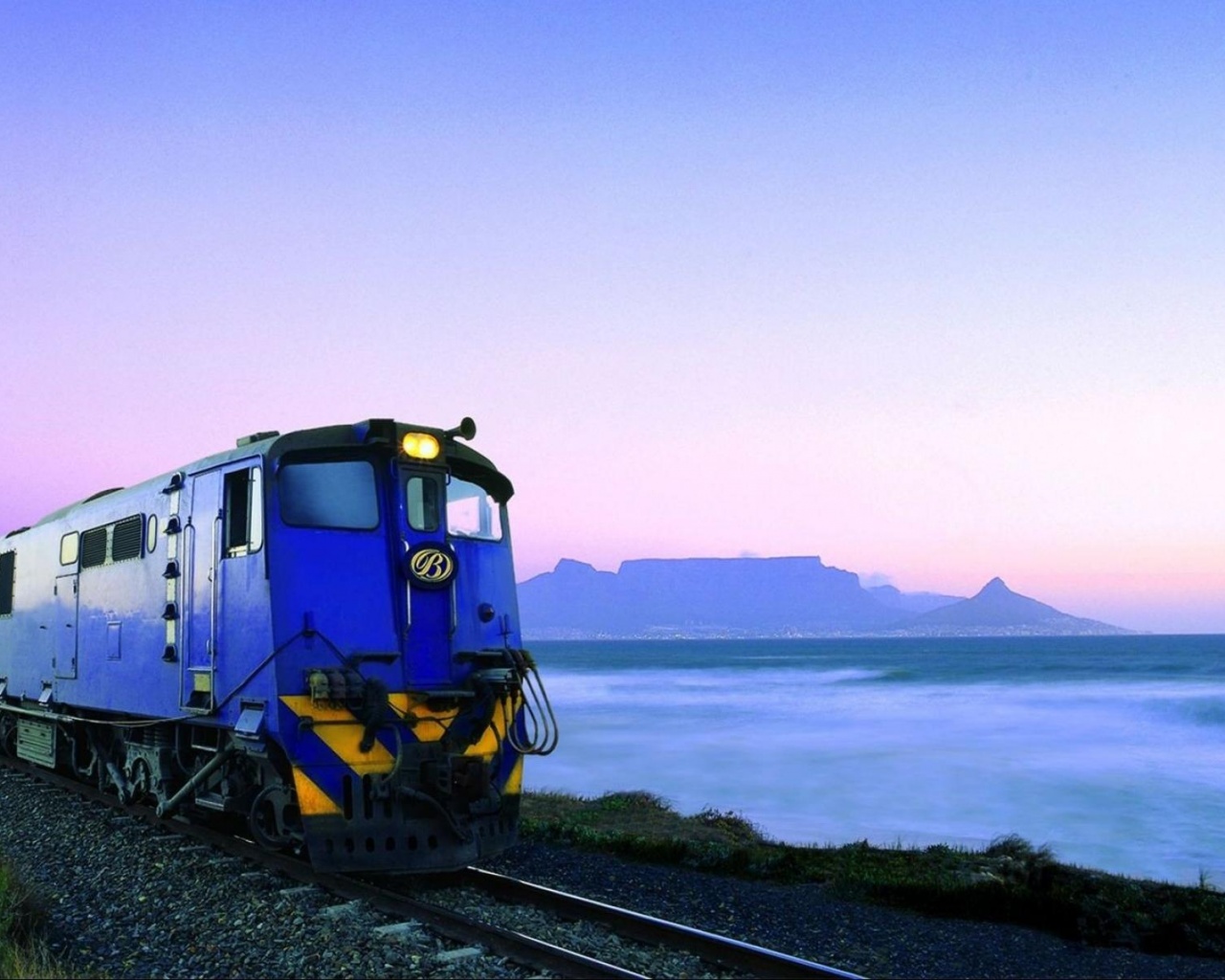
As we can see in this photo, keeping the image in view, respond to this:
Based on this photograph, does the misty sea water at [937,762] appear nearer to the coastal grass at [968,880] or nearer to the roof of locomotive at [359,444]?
the coastal grass at [968,880]

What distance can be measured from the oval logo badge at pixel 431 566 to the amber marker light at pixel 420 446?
2.44ft

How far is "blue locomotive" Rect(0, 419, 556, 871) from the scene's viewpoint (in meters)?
8.03

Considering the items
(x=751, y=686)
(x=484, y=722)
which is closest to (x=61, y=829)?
(x=484, y=722)

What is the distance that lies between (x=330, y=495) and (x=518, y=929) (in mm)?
3569

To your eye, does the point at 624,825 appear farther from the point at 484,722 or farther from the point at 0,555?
the point at 0,555

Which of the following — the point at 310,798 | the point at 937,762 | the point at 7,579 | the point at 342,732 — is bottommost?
the point at 937,762

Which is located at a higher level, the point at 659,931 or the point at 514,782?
the point at 514,782

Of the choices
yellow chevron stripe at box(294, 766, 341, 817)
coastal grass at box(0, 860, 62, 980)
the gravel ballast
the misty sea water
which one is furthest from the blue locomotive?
the misty sea water

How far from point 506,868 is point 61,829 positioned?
4.81 meters

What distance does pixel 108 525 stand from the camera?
1172cm

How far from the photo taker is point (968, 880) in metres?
9.91

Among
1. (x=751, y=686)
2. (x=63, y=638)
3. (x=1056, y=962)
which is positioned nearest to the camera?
(x=1056, y=962)

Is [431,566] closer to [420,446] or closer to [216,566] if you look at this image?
[420,446]

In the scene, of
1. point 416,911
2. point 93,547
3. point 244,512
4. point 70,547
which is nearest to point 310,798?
point 416,911
